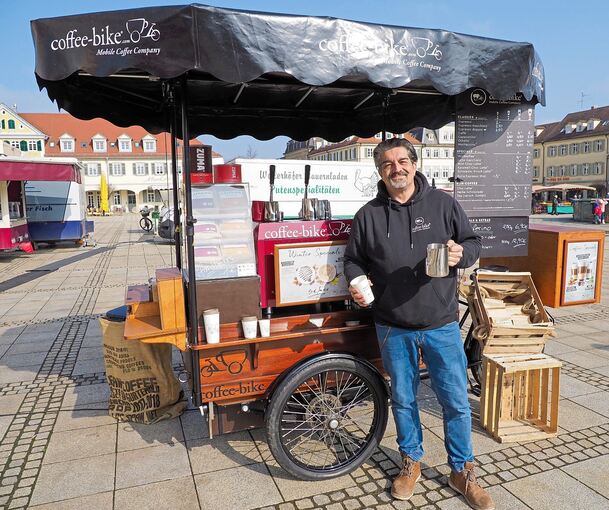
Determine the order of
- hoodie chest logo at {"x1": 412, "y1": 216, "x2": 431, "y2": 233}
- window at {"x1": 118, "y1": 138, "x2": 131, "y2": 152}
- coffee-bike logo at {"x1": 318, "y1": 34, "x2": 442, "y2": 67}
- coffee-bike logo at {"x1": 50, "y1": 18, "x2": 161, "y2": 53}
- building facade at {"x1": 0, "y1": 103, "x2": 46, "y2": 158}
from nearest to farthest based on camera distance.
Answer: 1. coffee-bike logo at {"x1": 50, "y1": 18, "x2": 161, "y2": 53}
2. coffee-bike logo at {"x1": 318, "y1": 34, "x2": 442, "y2": 67}
3. hoodie chest logo at {"x1": 412, "y1": 216, "x2": 431, "y2": 233}
4. building facade at {"x1": 0, "y1": 103, "x2": 46, "y2": 158}
5. window at {"x1": 118, "y1": 138, "x2": 131, "y2": 152}

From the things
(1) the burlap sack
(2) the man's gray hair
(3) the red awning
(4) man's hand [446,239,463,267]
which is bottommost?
(1) the burlap sack

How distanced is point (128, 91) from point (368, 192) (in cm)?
772

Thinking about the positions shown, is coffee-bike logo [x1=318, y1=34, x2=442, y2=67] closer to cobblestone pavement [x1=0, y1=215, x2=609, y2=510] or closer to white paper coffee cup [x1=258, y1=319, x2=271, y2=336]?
white paper coffee cup [x1=258, y1=319, x2=271, y2=336]

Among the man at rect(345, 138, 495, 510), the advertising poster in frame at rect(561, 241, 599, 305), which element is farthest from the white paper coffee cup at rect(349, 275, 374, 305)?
the advertising poster in frame at rect(561, 241, 599, 305)

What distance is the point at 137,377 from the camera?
3.45 meters

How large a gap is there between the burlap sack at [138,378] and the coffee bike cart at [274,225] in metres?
0.39

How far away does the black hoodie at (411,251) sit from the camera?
2.53 metres

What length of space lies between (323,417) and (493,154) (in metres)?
2.39

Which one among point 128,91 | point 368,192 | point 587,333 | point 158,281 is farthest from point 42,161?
point 587,333

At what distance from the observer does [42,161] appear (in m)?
13.9

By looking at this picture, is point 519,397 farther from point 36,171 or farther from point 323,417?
point 36,171

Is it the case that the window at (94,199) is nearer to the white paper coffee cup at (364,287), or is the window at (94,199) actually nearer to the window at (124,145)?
the window at (124,145)

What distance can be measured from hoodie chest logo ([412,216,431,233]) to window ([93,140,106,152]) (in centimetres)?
5552

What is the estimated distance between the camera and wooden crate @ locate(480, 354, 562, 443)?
3156 millimetres
